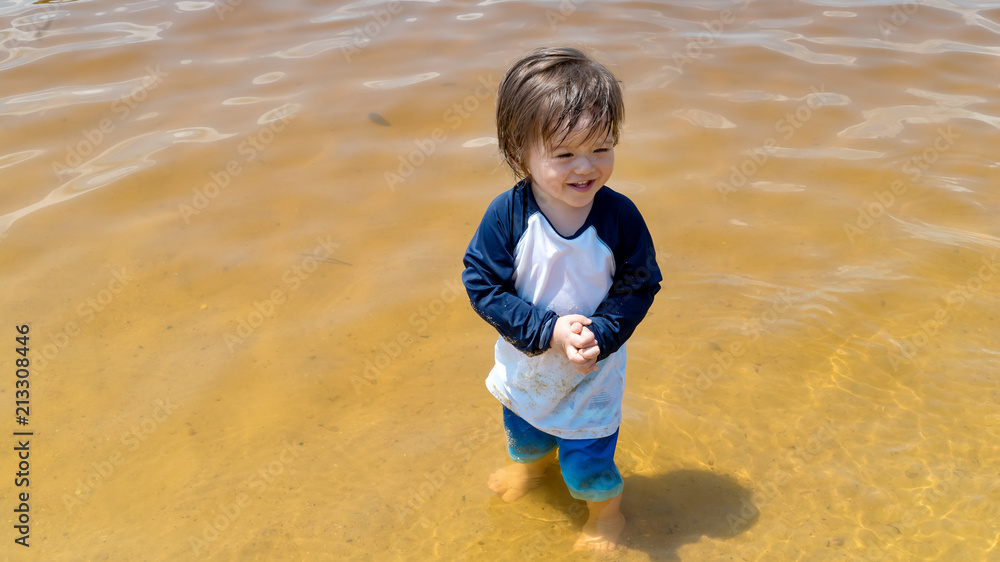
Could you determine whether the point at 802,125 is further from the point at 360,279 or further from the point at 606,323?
the point at 606,323

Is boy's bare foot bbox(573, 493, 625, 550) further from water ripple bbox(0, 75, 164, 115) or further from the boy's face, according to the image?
water ripple bbox(0, 75, 164, 115)

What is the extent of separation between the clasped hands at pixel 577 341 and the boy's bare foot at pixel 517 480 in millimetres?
911

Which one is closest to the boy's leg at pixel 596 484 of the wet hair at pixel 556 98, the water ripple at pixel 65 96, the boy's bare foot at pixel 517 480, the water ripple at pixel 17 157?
the boy's bare foot at pixel 517 480

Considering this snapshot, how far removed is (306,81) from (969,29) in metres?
5.52

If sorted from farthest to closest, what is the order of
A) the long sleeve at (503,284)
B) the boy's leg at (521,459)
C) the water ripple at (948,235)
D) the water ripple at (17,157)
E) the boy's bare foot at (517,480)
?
the water ripple at (17,157), the water ripple at (948,235), the boy's bare foot at (517,480), the boy's leg at (521,459), the long sleeve at (503,284)

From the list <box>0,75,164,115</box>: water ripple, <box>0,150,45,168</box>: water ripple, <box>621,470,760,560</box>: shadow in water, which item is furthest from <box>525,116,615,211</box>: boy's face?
<box>0,75,164,115</box>: water ripple

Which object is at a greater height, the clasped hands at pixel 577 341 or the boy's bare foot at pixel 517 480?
the clasped hands at pixel 577 341

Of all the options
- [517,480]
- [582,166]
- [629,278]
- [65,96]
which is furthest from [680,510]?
[65,96]

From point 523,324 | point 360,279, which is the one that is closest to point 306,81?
point 360,279

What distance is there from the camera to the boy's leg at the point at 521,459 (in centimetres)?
304

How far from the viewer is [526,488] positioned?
332 centimetres

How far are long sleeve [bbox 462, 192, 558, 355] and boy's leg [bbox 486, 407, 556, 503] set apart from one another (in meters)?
0.53

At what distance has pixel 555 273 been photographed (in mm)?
2615

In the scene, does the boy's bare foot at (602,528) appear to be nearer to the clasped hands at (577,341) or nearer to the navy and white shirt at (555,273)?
the navy and white shirt at (555,273)
